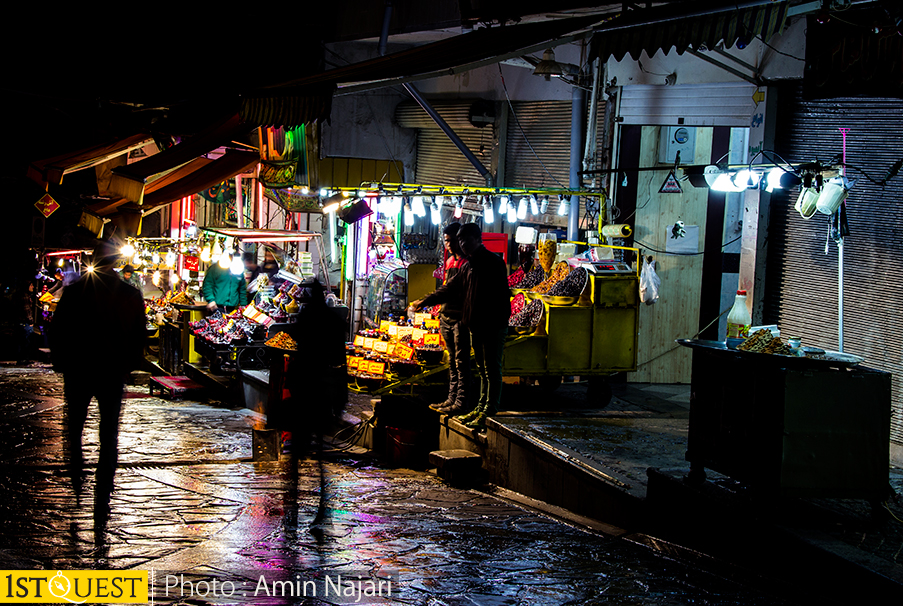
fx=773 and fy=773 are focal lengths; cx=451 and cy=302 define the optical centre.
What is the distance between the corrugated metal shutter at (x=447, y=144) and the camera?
15688 mm

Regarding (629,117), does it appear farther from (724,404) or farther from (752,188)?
(724,404)

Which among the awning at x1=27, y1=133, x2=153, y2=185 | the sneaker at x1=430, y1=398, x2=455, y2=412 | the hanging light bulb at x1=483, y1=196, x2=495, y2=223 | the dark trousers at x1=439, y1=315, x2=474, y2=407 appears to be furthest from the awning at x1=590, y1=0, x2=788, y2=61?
the awning at x1=27, y1=133, x2=153, y2=185

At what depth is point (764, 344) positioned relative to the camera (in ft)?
18.7

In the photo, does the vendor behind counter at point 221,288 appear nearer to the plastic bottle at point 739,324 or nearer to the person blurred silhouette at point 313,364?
the person blurred silhouette at point 313,364

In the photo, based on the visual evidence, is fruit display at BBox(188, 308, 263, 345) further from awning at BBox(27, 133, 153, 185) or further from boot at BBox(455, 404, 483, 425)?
boot at BBox(455, 404, 483, 425)

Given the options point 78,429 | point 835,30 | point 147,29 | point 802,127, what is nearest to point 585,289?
point 802,127

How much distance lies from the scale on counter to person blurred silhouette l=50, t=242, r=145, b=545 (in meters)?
6.31

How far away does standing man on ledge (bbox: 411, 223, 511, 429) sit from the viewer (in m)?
8.70

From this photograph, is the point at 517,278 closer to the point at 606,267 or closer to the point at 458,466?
the point at 606,267

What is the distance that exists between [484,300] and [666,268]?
16.5 feet

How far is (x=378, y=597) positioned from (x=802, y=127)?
753 cm

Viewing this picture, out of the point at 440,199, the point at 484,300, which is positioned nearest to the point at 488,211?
the point at 440,199

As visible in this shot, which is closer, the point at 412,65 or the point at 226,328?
the point at 412,65

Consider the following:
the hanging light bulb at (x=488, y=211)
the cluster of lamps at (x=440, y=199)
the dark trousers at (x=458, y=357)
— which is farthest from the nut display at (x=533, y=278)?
the dark trousers at (x=458, y=357)
